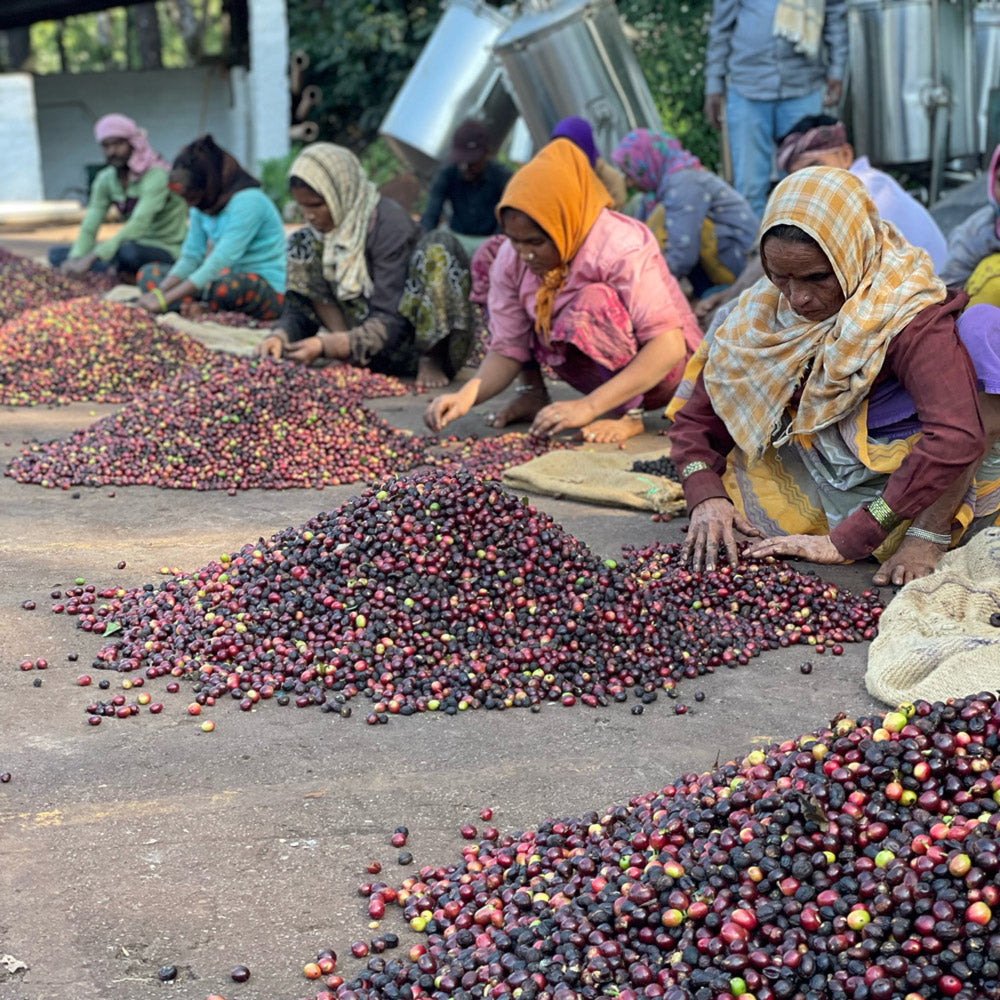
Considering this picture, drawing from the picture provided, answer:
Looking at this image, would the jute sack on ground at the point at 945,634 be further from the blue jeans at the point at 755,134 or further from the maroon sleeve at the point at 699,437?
the blue jeans at the point at 755,134

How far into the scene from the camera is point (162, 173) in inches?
387

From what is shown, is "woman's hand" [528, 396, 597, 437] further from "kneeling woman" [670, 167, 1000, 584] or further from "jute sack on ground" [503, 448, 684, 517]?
"kneeling woman" [670, 167, 1000, 584]

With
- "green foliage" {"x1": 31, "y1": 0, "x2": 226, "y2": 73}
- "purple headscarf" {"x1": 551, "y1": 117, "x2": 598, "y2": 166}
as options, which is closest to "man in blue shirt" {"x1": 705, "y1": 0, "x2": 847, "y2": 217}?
"purple headscarf" {"x1": 551, "y1": 117, "x2": 598, "y2": 166}

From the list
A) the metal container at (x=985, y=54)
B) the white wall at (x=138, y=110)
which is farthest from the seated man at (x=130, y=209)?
the white wall at (x=138, y=110)

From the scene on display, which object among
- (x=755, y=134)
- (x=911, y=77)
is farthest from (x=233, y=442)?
(x=911, y=77)

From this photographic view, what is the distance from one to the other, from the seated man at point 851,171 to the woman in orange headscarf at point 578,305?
85 cm

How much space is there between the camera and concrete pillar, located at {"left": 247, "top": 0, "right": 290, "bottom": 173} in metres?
15.0

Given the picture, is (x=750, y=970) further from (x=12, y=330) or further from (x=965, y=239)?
(x=12, y=330)

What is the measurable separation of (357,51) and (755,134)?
371 inches

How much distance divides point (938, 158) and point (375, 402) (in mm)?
5003

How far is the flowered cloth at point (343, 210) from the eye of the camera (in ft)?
21.7

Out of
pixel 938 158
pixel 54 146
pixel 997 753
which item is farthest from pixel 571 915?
pixel 54 146

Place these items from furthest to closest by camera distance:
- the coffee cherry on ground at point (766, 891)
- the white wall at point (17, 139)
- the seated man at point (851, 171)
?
the white wall at point (17, 139) < the seated man at point (851, 171) < the coffee cherry on ground at point (766, 891)

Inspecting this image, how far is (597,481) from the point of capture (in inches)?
194
